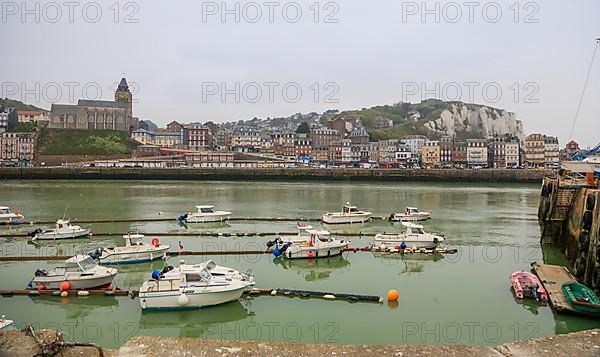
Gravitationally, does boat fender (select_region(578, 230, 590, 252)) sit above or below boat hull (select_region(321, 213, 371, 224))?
above

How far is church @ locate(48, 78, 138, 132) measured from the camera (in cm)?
11731

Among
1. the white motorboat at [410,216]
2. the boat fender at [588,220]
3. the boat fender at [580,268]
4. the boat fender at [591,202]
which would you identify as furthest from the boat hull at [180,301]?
the white motorboat at [410,216]

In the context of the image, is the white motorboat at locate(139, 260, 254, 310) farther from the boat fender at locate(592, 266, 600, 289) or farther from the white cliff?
the white cliff

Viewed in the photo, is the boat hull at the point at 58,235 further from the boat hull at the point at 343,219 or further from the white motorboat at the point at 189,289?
the boat hull at the point at 343,219

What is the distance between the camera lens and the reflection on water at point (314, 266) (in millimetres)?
17698

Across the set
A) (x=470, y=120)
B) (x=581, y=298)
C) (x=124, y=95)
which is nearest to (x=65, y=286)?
(x=581, y=298)

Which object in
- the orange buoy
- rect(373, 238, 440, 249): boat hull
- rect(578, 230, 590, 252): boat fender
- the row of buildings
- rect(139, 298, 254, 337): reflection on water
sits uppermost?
the row of buildings

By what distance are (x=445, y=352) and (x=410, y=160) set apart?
360 ft

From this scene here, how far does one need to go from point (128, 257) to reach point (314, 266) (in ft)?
22.2

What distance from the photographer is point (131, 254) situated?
737 inches

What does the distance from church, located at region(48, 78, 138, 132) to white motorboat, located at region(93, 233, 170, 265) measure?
108409 mm

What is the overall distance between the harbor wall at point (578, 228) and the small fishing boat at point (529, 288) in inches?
55.2

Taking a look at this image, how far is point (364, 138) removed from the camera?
122m

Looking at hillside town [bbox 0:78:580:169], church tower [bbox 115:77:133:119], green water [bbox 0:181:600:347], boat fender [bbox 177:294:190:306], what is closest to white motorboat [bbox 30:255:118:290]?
green water [bbox 0:181:600:347]
